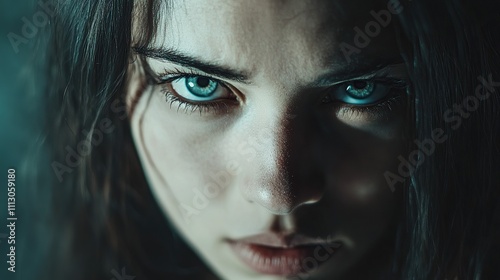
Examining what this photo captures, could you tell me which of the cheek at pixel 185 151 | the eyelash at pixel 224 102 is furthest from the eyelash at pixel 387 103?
the cheek at pixel 185 151

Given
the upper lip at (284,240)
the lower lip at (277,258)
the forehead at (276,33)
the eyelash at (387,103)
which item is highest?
the forehead at (276,33)

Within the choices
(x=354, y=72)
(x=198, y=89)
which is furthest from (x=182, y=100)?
(x=354, y=72)

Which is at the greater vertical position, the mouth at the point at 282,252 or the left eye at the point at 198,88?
the left eye at the point at 198,88

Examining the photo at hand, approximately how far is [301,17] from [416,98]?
0.38 ft

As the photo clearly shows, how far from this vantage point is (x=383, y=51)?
1.52 ft

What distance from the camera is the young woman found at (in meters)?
0.46

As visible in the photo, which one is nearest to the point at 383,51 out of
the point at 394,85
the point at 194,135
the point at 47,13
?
the point at 394,85

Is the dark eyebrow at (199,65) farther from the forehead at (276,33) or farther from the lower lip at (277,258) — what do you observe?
the lower lip at (277,258)

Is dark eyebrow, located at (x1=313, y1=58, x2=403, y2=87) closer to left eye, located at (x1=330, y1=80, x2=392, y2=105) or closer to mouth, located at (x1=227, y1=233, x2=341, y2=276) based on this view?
left eye, located at (x1=330, y1=80, x2=392, y2=105)

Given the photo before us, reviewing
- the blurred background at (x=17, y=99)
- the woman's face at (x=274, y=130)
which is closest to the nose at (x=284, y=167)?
the woman's face at (x=274, y=130)

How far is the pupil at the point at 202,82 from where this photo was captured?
486mm

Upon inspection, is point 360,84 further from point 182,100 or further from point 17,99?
point 17,99

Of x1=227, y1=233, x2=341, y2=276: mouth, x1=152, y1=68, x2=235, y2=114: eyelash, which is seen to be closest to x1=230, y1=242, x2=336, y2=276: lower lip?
x1=227, y1=233, x2=341, y2=276: mouth

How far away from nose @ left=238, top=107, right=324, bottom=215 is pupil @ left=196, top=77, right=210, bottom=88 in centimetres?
5
